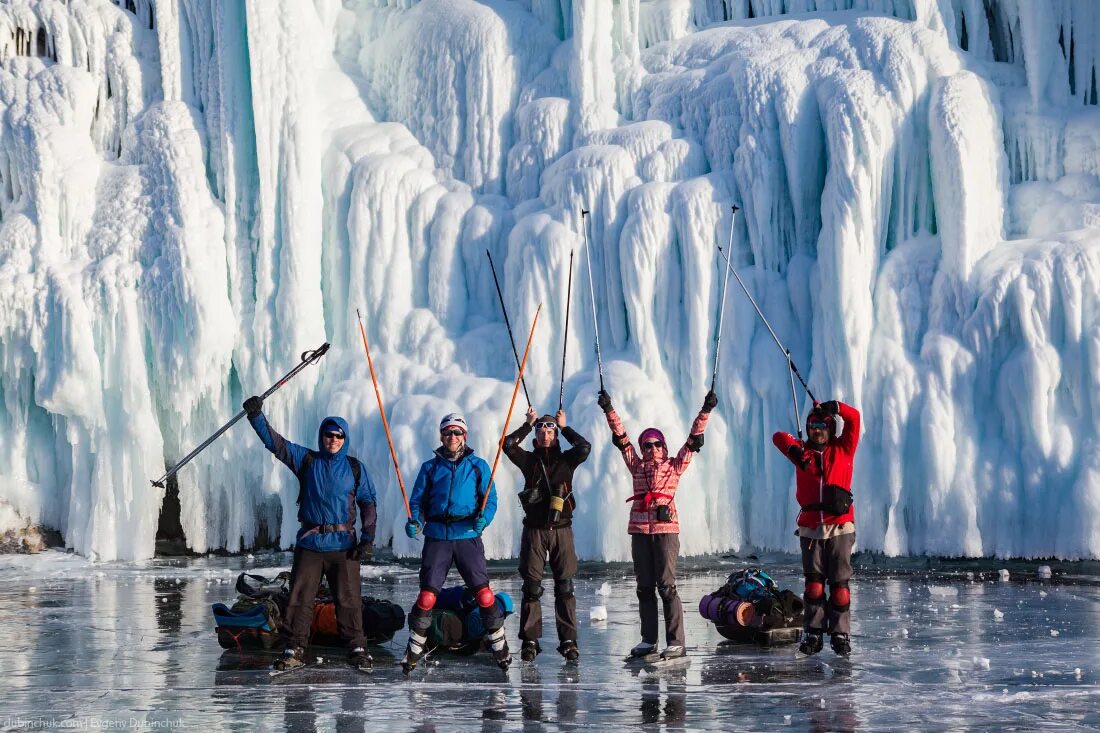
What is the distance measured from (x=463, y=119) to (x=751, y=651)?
16.1m

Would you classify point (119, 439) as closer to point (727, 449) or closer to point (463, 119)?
point (463, 119)

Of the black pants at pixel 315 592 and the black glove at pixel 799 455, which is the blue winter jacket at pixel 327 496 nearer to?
the black pants at pixel 315 592

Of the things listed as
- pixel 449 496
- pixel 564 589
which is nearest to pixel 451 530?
pixel 449 496

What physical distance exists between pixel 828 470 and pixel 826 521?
15.0 inches

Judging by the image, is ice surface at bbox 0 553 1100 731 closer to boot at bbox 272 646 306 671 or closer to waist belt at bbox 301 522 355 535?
boot at bbox 272 646 306 671

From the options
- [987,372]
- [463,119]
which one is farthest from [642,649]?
[463,119]

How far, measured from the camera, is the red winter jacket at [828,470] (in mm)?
10773

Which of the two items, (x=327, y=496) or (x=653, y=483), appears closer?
(x=327, y=496)

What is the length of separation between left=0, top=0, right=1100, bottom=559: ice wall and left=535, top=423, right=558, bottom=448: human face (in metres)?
9.87

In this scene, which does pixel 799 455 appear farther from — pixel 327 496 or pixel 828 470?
pixel 327 496

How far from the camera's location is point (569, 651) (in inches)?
415

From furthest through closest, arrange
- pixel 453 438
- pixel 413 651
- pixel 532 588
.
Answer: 1. pixel 532 588
2. pixel 453 438
3. pixel 413 651

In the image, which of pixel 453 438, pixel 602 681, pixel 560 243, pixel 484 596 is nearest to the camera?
pixel 602 681

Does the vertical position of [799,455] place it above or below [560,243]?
below
